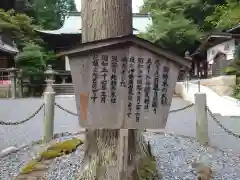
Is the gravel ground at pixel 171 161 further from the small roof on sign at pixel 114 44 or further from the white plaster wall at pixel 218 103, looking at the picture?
the white plaster wall at pixel 218 103

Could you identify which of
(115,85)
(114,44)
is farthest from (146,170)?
(114,44)

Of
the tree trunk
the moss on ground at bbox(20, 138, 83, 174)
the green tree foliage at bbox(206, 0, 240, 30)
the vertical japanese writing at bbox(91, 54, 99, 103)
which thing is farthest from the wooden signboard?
the green tree foliage at bbox(206, 0, 240, 30)

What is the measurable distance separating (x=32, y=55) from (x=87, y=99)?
18.2 metres

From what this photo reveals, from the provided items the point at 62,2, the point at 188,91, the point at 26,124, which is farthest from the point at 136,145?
the point at 62,2

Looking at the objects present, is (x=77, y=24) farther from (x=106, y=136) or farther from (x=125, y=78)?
(x=125, y=78)

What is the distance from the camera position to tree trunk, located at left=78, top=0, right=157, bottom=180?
372 centimetres

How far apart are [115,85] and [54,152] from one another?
2.30m

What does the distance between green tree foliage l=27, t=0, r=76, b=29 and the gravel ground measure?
95.2 ft

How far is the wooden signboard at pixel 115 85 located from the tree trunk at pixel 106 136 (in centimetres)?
57

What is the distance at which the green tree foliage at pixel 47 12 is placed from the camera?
33719 millimetres

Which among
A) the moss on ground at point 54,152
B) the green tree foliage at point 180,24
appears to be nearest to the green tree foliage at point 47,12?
the green tree foliage at point 180,24

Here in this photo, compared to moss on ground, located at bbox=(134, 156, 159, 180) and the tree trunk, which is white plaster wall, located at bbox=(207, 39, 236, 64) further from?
the tree trunk

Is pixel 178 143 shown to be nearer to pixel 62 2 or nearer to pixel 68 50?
pixel 68 50

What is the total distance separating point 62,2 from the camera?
152 ft
